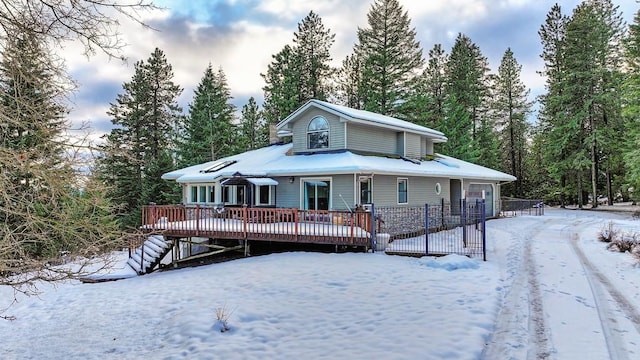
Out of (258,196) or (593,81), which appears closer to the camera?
(258,196)

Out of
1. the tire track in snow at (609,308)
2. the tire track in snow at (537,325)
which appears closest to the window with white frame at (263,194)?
the tire track in snow at (537,325)

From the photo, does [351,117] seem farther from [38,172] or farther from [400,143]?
[38,172]

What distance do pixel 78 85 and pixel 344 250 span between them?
10.4m

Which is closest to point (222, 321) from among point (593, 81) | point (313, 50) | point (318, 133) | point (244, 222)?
point (244, 222)

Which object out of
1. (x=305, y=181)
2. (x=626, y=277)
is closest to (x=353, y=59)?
(x=305, y=181)

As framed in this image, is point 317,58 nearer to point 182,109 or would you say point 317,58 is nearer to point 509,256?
point 182,109

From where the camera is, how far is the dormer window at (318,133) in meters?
19.8

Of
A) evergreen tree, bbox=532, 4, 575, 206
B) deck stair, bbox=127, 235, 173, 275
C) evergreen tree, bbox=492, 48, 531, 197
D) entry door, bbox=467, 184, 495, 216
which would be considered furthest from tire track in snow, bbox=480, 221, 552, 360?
evergreen tree, bbox=492, 48, 531, 197

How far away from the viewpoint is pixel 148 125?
3497 cm

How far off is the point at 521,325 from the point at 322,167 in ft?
37.0

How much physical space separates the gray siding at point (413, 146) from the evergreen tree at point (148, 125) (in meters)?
19.3

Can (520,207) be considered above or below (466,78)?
below

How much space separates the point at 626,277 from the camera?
31.0 ft

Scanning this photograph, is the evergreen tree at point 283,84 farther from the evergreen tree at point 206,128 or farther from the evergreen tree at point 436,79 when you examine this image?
the evergreen tree at point 436,79
